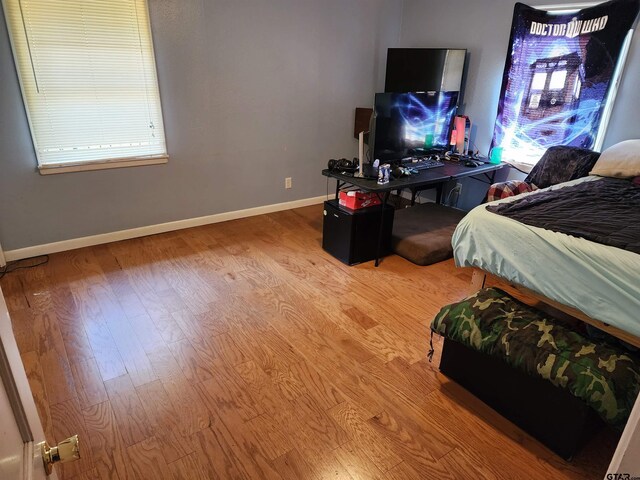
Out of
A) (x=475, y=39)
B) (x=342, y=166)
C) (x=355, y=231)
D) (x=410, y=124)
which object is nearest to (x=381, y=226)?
(x=355, y=231)

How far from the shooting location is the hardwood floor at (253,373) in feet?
5.25

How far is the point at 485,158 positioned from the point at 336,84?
67.0 inches

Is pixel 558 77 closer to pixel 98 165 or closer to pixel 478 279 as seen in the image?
pixel 478 279

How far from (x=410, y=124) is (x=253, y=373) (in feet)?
8.28

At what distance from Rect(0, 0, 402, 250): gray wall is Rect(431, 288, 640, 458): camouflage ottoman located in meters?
2.69

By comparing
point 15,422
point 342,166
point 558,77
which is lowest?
point 342,166

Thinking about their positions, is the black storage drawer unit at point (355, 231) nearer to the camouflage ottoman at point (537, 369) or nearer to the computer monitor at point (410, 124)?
the computer monitor at point (410, 124)

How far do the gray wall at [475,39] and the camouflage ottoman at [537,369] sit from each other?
7.75ft

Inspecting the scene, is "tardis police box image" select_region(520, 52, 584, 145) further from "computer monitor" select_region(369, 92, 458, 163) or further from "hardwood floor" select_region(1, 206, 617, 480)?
"hardwood floor" select_region(1, 206, 617, 480)

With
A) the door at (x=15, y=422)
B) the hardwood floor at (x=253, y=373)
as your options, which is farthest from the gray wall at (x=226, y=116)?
the door at (x=15, y=422)

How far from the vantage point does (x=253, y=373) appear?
2051mm

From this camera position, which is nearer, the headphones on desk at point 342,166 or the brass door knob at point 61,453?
the brass door knob at point 61,453

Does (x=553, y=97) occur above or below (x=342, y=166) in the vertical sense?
above

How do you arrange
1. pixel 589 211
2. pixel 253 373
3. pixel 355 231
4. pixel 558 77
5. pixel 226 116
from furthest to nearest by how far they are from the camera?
1. pixel 226 116
2. pixel 558 77
3. pixel 355 231
4. pixel 589 211
5. pixel 253 373
